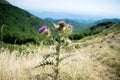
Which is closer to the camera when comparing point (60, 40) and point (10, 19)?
point (60, 40)

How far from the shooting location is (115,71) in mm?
8469

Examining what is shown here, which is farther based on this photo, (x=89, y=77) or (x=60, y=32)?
(x=89, y=77)

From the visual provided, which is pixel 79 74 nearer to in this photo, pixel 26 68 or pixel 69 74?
pixel 69 74

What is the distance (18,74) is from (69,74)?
5.15ft

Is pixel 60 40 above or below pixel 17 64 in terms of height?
above

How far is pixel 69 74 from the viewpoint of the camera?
20.8 feet

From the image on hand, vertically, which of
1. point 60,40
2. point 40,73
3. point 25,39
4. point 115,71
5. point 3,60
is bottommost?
point 25,39

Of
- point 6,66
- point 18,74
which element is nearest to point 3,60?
point 6,66

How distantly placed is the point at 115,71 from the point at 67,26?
4.69 meters

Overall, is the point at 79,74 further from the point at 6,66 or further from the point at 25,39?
the point at 25,39

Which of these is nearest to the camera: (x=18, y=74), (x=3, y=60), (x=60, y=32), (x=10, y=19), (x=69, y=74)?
(x=60, y=32)

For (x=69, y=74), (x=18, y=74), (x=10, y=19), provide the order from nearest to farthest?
(x=18, y=74) < (x=69, y=74) < (x=10, y=19)

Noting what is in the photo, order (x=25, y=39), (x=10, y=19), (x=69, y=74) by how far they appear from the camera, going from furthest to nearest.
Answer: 1. (x=10, y=19)
2. (x=25, y=39)
3. (x=69, y=74)

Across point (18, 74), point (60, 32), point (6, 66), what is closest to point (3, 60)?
Result: point (6, 66)
